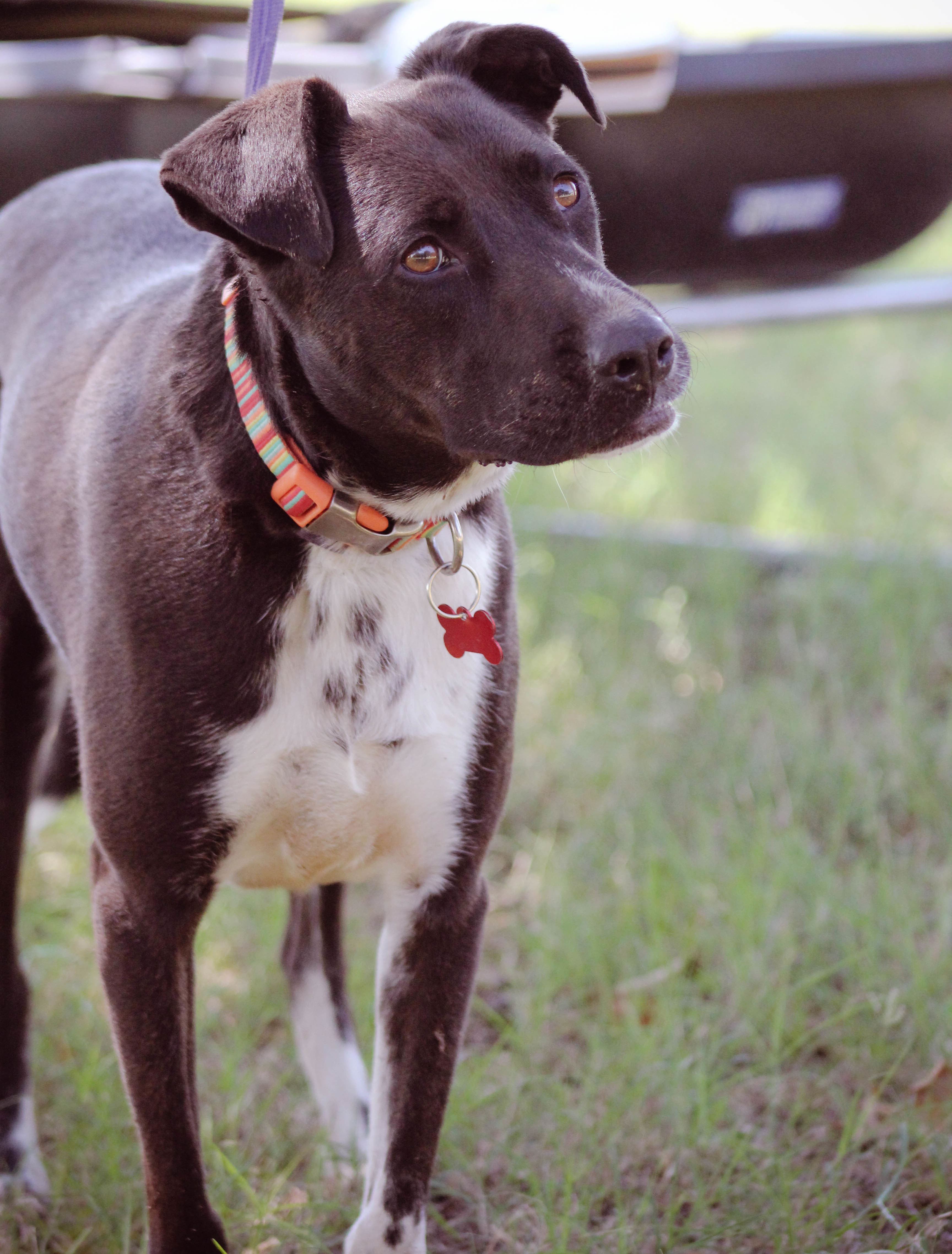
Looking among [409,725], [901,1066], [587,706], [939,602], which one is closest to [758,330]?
[939,602]

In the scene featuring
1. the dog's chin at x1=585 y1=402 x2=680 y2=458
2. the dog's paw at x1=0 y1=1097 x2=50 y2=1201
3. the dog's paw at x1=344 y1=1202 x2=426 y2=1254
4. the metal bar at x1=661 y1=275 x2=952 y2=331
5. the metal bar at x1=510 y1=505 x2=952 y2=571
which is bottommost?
the metal bar at x1=510 y1=505 x2=952 y2=571

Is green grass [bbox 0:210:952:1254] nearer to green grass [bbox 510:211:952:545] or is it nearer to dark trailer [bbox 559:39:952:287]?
green grass [bbox 510:211:952:545]

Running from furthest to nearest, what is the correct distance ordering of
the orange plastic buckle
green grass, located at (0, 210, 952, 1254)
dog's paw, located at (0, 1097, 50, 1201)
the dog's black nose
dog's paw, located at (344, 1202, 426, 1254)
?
dog's paw, located at (0, 1097, 50, 1201) < green grass, located at (0, 210, 952, 1254) < dog's paw, located at (344, 1202, 426, 1254) < the orange plastic buckle < the dog's black nose

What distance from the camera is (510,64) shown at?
1.88m

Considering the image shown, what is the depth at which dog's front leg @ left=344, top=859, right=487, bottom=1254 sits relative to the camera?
1923mm

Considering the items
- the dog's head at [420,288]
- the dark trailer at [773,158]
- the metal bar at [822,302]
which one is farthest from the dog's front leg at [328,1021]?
the metal bar at [822,302]

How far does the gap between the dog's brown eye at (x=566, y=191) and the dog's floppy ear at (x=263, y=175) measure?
1.04 ft

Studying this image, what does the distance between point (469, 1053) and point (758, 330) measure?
4.74 meters

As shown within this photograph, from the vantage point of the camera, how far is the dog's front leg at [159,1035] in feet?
5.91

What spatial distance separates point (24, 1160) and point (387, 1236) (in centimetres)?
74

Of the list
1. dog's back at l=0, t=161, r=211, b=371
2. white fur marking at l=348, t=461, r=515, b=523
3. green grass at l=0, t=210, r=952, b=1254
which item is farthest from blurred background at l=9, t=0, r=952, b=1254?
dog's back at l=0, t=161, r=211, b=371

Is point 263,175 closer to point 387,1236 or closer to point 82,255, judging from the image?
point 82,255

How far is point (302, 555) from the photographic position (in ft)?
5.80

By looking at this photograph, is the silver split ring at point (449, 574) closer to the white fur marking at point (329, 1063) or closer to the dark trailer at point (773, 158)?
the white fur marking at point (329, 1063)
